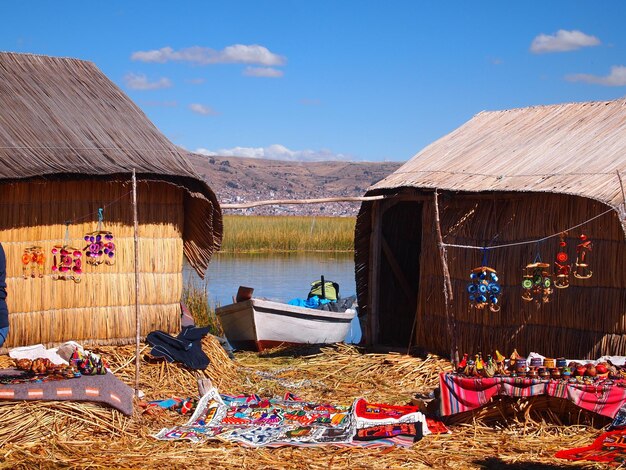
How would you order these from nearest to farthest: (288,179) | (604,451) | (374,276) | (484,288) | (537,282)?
(604,451) → (537,282) → (484,288) → (374,276) → (288,179)

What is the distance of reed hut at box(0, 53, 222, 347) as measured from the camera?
950cm

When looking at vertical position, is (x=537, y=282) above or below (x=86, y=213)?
below

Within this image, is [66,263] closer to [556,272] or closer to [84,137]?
[84,137]

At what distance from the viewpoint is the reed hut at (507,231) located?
958 cm

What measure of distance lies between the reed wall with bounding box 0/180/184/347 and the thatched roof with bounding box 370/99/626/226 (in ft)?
8.85

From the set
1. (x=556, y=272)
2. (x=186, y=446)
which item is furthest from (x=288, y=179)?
(x=186, y=446)

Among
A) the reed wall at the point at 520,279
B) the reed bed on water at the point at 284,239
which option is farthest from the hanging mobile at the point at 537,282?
the reed bed on water at the point at 284,239

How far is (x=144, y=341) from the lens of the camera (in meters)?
10.3

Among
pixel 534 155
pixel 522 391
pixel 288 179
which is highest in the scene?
pixel 288 179

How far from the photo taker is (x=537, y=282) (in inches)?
390

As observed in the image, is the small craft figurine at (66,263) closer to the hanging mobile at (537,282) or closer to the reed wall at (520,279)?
the reed wall at (520,279)

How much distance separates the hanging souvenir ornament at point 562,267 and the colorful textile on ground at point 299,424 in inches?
82.6

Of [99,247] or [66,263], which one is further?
[99,247]

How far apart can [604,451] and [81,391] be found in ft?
12.6
